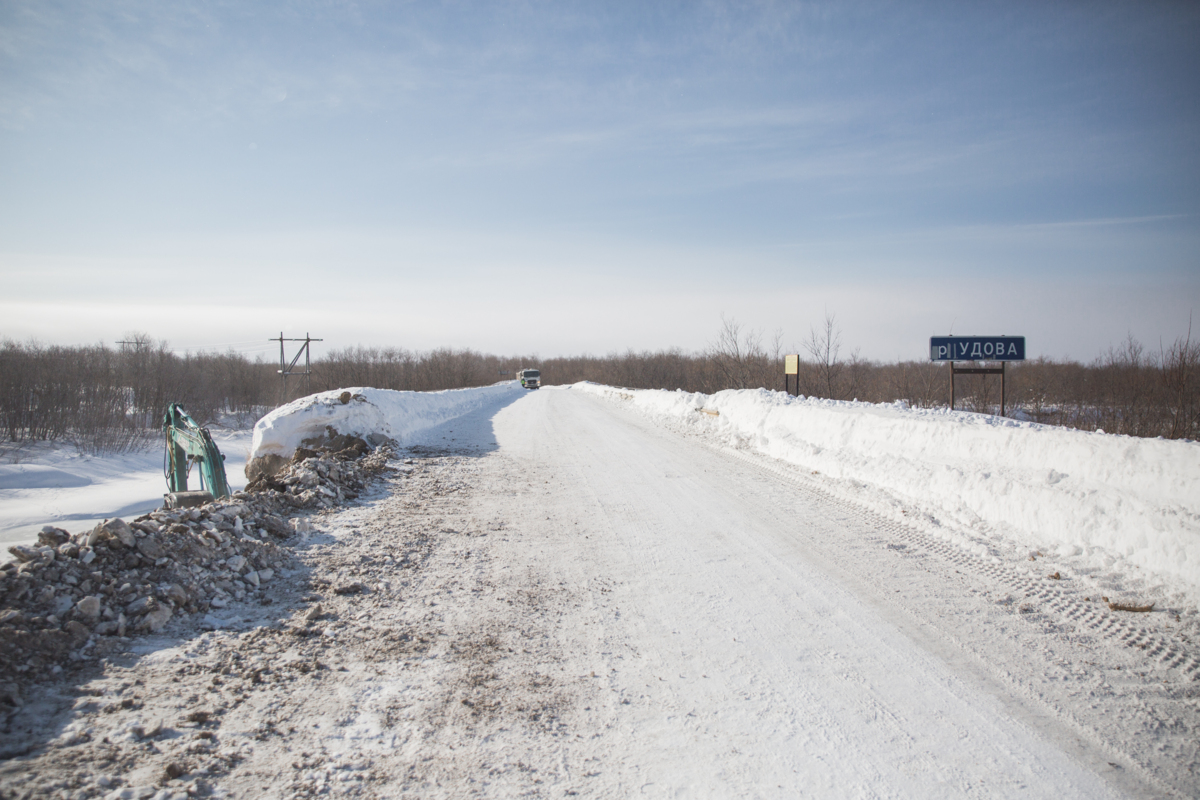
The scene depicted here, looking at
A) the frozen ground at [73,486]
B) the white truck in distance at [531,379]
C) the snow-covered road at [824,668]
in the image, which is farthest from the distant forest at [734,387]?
the white truck in distance at [531,379]

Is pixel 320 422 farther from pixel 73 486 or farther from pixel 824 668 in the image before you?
pixel 824 668

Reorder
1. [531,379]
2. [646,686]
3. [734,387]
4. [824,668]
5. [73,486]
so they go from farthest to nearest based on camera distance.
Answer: [531,379] → [734,387] → [73,486] → [824,668] → [646,686]

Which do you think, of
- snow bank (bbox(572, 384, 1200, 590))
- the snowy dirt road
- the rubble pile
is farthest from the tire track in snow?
the rubble pile

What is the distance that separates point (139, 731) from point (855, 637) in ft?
14.4

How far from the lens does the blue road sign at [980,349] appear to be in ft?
34.9

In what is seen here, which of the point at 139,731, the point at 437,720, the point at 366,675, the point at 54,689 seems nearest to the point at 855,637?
the point at 437,720

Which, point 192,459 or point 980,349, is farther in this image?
point 980,349

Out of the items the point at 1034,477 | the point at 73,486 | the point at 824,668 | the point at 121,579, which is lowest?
the point at 73,486

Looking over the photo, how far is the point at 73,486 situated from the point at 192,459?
1337 centimetres

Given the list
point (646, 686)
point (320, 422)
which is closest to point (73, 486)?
point (320, 422)

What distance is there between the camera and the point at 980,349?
10.7m

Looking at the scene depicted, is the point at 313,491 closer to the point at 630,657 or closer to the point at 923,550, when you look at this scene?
the point at 630,657

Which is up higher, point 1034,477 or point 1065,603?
point 1034,477

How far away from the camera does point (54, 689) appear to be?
3129 millimetres
